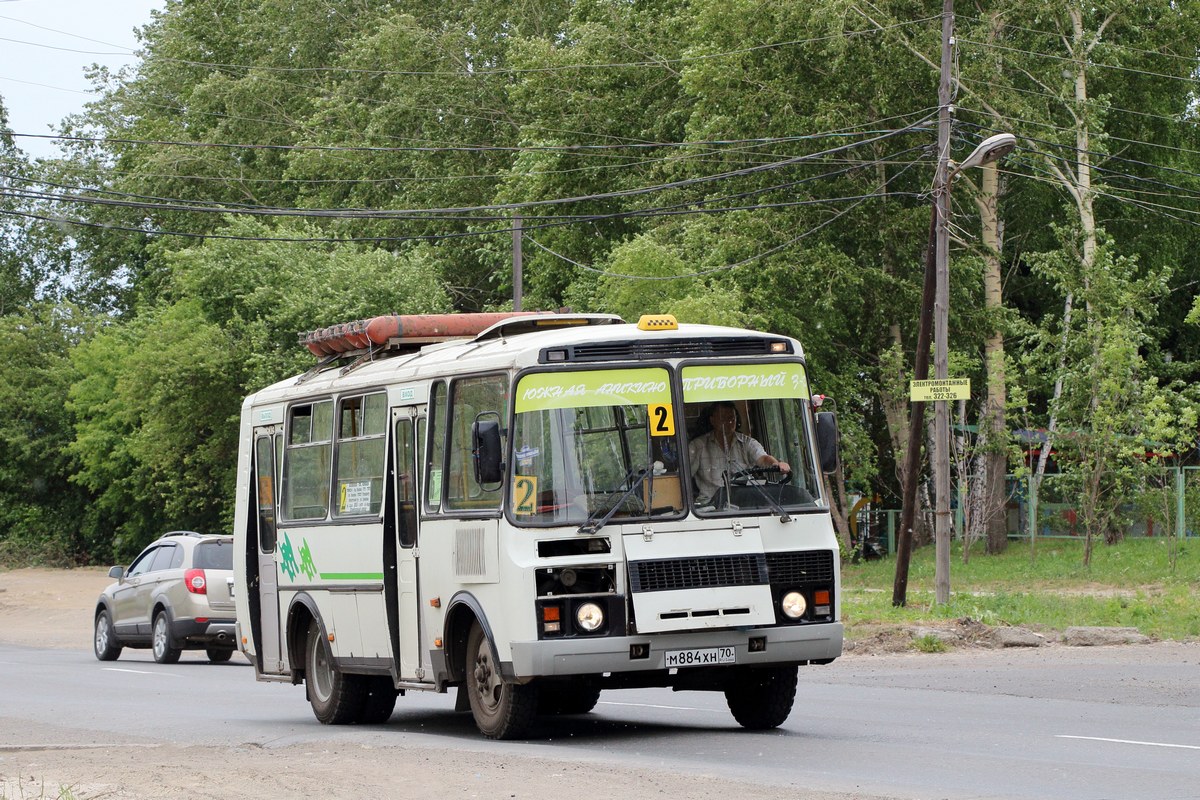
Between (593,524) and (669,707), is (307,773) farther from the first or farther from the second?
(669,707)

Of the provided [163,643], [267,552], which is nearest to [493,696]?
[267,552]

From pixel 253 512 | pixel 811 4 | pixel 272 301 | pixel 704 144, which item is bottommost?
pixel 253 512

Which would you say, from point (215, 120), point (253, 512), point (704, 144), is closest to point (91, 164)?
point (215, 120)

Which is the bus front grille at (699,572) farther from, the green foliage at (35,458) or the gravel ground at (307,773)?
the green foliage at (35,458)

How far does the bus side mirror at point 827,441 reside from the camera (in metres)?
12.3

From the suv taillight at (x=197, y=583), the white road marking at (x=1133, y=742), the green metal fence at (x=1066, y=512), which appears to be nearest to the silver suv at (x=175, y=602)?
the suv taillight at (x=197, y=583)

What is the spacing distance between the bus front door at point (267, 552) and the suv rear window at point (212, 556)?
26.4 feet

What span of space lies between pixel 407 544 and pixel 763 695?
9.63 feet

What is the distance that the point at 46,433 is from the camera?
56.5 meters

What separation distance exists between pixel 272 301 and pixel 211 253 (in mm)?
3530

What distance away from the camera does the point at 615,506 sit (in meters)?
11.6

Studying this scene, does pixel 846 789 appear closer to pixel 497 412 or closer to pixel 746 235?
pixel 497 412

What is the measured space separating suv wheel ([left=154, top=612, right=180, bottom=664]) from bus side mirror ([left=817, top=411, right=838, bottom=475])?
14237 mm

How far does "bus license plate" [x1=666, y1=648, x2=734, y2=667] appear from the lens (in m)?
11.5
